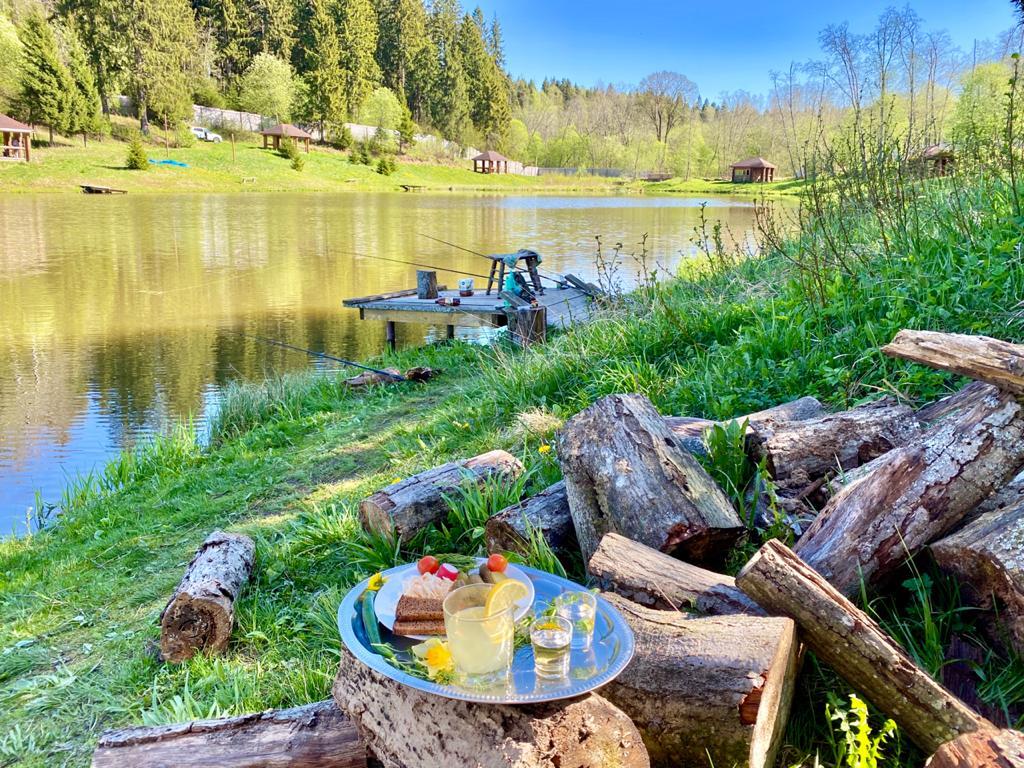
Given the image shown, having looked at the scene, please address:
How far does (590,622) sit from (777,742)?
1.88 feet

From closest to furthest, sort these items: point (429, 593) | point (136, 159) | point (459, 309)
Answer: point (429, 593), point (459, 309), point (136, 159)

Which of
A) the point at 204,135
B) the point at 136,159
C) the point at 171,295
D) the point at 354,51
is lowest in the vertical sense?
the point at 171,295

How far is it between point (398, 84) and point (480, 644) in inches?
3607

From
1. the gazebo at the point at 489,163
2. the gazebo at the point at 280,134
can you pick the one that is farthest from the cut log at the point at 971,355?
the gazebo at the point at 489,163

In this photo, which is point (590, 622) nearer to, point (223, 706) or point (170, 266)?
point (223, 706)

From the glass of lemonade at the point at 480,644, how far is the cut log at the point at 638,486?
98cm

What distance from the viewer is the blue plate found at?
1769 mm

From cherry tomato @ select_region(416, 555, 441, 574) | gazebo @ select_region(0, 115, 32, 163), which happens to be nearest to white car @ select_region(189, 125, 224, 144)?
gazebo @ select_region(0, 115, 32, 163)

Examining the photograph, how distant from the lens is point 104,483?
6922 millimetres

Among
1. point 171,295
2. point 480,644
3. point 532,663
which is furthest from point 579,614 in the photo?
point 171,295

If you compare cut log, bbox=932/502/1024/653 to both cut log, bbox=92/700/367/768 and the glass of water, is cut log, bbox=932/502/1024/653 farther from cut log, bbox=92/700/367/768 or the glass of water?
cut log, bbox=92/700/367/768

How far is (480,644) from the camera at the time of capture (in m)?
1.85

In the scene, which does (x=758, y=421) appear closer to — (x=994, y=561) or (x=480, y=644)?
(x=994, y=561)

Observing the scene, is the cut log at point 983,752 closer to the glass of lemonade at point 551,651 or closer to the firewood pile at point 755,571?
the firewood pile at point 755,571
